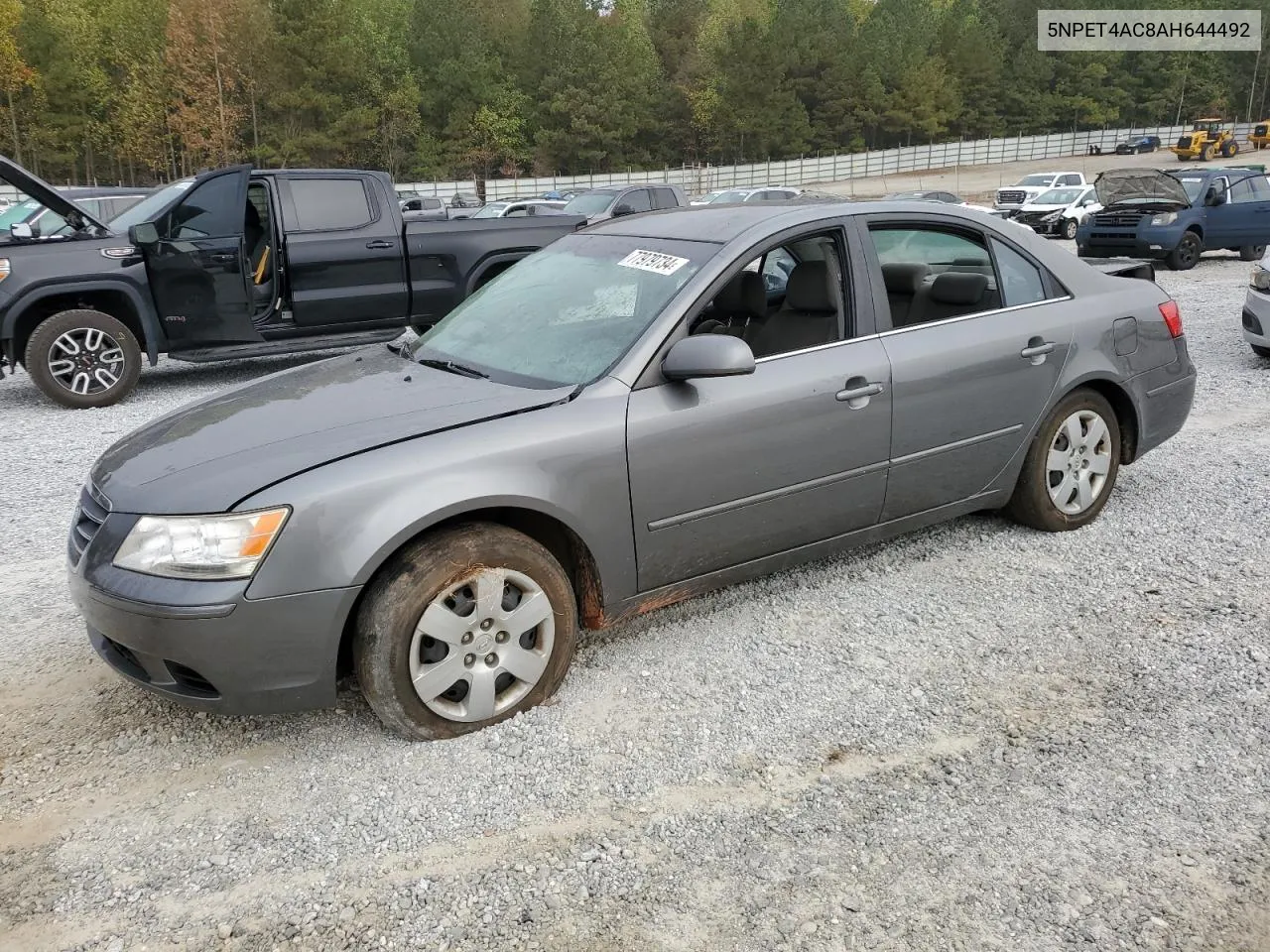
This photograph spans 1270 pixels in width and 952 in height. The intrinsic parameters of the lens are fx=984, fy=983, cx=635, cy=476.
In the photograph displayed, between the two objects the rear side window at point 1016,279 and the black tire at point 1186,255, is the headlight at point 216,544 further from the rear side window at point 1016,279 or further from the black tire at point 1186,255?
the black tire at point 1186,255

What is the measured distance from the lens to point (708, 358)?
322 centimetres

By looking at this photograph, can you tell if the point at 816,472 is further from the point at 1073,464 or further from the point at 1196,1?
the point at 1196,1

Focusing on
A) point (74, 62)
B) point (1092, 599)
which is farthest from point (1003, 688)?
point (74, 62)

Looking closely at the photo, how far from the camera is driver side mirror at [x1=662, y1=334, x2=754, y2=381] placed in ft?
10.5

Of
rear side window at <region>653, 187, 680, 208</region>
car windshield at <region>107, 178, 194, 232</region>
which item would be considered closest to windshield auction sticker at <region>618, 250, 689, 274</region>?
car windshield at <region>107, 178, 194, 232</region>

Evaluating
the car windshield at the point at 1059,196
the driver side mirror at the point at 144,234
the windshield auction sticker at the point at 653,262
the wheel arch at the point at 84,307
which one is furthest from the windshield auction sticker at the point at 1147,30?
the windshield auction sticker at the point at 653,262

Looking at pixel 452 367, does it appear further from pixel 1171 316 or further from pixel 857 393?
pixel 1171 316

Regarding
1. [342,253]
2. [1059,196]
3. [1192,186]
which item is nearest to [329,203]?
[342,253]

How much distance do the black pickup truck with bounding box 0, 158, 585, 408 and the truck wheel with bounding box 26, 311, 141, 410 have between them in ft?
0.03

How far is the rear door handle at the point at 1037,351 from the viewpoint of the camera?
422 centimetres

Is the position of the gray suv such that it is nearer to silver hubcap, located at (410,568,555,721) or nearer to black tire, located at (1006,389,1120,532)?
black tire, located at (1006,389,1120,532)

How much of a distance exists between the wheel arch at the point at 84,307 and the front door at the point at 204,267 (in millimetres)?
143

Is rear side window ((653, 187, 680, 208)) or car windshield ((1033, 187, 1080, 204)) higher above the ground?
rear side window ((653, 187, 680, 208))

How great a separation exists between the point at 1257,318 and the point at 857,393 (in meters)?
6.24
